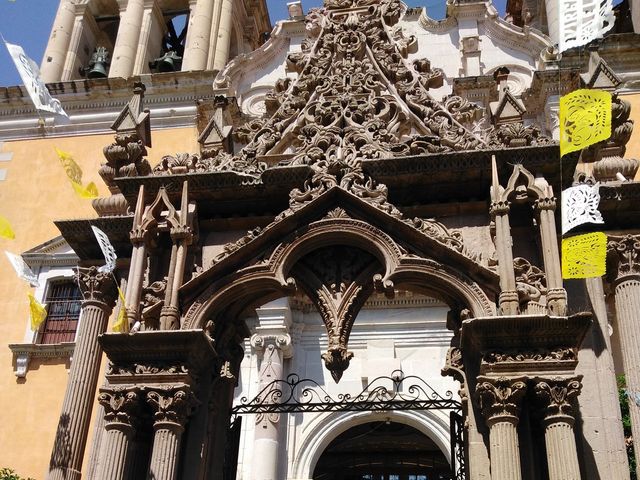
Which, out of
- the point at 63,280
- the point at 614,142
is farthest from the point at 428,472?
the point at 614,142

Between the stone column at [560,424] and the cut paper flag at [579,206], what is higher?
the cut paper flag at [579,206]

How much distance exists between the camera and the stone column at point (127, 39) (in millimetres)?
21531

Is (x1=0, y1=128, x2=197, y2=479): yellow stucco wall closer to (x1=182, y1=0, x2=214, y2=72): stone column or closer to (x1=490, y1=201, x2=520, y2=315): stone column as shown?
(x1=182, y1=0, x2=214, y2=72): stone column

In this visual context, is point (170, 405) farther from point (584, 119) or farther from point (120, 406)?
point (584, 119)

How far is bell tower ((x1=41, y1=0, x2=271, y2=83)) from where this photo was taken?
21.9 meters

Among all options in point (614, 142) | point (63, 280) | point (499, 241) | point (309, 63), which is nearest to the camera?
point (499, 241)

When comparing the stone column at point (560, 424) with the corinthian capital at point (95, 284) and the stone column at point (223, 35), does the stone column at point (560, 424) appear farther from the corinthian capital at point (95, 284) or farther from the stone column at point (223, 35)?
the stone column at point (223, 35)

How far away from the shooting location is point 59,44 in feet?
74.1

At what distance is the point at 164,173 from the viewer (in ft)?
35.1

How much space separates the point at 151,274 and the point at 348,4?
562 centimetres

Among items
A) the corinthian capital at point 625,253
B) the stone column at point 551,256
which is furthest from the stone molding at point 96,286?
the corinthian capital at point 625,253

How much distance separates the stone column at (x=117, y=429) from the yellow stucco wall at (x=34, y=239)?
23.4 ft

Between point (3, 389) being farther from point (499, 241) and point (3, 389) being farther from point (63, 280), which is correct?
point (499, 241)

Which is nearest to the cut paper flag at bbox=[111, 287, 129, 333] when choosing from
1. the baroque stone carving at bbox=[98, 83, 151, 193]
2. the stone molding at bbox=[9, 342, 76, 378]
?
the baroque stone carving at bbox=[98, 83, 151, 193]
